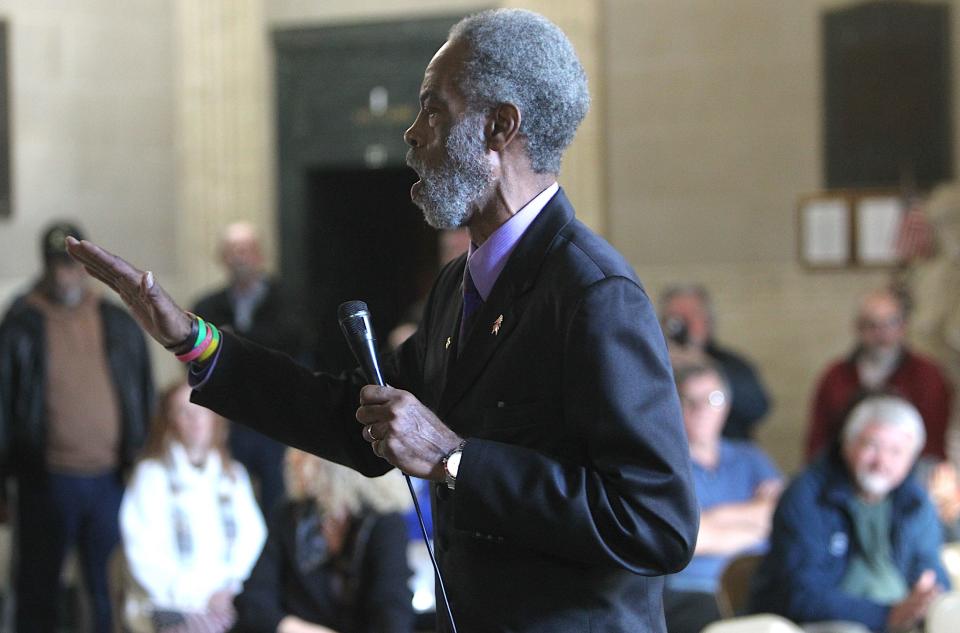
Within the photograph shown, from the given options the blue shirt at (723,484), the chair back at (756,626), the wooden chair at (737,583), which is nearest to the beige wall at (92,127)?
the blue shirt at (723,484)

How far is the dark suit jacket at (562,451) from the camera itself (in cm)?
185

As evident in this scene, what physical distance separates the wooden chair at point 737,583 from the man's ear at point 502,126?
115 inches

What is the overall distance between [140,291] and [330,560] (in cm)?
237

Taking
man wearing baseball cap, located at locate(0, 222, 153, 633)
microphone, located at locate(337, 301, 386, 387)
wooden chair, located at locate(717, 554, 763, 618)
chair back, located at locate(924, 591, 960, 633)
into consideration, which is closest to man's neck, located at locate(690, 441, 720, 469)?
wooden chair, located at locate(717, 554, 763, 618)

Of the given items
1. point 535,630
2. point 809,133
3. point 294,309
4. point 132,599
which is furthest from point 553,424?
point 809,133

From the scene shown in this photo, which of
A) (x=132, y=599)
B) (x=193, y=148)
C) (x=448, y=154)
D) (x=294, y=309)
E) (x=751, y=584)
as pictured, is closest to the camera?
(x=448, y=154)

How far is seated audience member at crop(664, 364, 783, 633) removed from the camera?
5.02m

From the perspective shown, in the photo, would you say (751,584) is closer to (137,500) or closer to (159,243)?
(137,500)

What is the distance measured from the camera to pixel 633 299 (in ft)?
6.32

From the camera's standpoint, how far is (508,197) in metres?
2.08

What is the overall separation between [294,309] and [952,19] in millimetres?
4417

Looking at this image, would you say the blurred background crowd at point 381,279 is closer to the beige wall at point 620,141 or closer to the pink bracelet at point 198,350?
the beige wall at point 620,141

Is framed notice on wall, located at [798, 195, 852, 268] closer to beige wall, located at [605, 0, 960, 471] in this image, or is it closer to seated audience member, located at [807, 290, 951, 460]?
beige wall, located at [605, 0, 960, 471]

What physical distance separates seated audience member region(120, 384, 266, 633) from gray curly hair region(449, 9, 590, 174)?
10.3 feet
